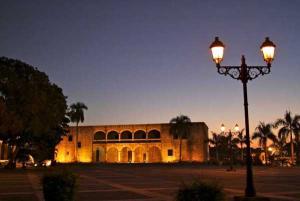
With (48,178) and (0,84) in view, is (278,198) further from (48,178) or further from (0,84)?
(0,84)

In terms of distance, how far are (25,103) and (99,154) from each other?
45.3 meters

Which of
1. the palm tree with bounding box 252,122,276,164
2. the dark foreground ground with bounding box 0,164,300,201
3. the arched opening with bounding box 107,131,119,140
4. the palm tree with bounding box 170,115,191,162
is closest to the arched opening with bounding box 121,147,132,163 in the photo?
the arched opening with bounding box 107,131,119,140

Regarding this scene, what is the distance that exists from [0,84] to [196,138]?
45.5 m

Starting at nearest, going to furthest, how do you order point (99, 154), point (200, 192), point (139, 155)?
point (200, 192), point (139, 155), point (99, 154)

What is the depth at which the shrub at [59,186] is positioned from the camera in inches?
431

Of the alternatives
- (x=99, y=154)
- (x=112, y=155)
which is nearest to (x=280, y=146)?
(x=112, y=155)

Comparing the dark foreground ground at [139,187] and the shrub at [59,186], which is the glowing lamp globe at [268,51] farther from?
the shrub at [59,186]

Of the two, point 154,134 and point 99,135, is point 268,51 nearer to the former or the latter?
point 154,134

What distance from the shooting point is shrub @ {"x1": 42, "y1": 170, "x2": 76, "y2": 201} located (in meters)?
10.9

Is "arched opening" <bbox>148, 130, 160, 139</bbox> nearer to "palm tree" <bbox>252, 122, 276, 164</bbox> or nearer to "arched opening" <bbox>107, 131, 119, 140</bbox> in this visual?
"arched opening" <bbox>107, 131, 119, 140</bbox>

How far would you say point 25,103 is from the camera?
40.2m

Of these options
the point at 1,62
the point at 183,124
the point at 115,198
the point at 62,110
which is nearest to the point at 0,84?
the point at 1,62

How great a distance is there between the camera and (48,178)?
36.6 feet

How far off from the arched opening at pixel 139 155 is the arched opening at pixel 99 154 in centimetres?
672
